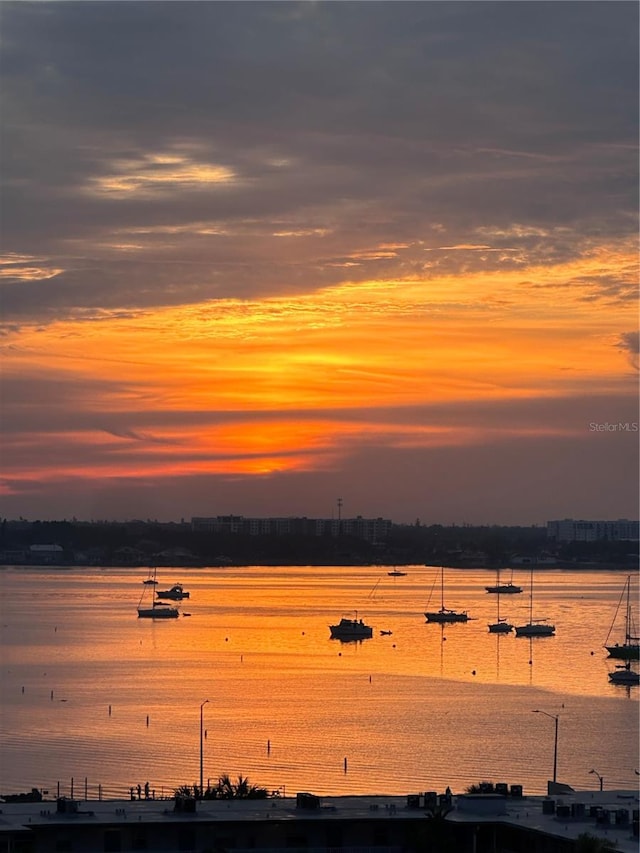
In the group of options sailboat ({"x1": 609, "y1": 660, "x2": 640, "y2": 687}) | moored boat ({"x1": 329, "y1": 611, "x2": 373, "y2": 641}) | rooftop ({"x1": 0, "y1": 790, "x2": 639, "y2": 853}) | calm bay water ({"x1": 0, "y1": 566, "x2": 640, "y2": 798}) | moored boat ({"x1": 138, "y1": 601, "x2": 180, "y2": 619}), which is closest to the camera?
rooftop ({"x1": 0, "y1": 790, "x2": 639, "y2": 853})


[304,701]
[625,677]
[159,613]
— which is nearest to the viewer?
[304,701]

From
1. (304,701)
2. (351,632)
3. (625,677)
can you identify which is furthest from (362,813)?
(351,632)

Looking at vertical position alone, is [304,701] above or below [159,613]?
below

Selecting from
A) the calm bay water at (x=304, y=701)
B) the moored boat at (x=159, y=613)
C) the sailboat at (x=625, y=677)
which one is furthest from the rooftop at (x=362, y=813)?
the moored boat at (x=159, y=613)

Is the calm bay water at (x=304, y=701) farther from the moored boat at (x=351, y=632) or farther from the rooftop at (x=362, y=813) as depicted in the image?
the rooftop at (x=362, y=813)

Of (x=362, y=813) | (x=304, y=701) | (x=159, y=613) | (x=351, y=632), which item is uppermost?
(x=362, y=813)

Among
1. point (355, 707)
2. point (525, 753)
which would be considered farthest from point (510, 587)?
point (525, 753)

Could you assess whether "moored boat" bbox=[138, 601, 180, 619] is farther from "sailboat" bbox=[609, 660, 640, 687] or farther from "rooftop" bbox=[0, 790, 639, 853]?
"rooftop" bbox=[0, 790, 639, 853]

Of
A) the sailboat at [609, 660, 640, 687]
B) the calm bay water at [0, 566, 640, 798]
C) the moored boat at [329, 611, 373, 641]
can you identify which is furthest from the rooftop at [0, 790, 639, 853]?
the moored boat at [329, 611, 373, 641]

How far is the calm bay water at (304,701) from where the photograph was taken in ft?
78.4

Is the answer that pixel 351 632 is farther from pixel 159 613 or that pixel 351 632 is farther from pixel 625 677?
pixel 159 613

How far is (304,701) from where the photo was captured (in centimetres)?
3356

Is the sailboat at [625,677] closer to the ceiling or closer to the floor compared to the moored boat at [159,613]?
closer to the floor

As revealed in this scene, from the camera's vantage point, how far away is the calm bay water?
23.9m
